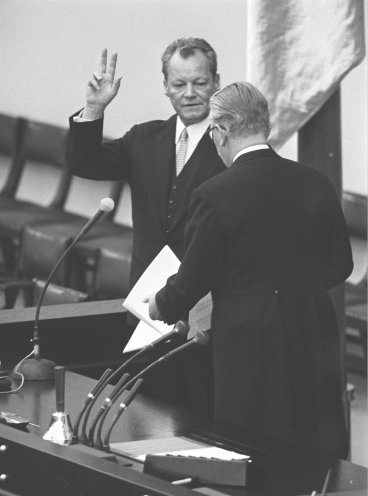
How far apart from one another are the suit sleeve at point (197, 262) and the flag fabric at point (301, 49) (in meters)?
0.41

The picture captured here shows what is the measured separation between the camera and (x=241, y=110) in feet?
10.6

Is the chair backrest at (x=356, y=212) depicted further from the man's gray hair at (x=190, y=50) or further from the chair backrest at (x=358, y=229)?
the man's gray hair at (x=190, y=50)

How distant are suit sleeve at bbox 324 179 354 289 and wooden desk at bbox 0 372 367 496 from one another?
1.77ft

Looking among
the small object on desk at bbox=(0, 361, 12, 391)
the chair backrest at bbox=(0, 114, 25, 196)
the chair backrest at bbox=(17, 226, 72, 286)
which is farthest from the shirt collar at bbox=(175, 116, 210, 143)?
the chair backrest at bbox=(0, 114, 25, 196)

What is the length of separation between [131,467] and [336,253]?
98 centimetres

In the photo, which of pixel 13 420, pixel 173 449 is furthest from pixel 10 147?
pixel 173 449

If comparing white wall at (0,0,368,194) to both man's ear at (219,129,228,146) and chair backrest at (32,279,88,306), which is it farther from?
man's ear at (219,129,228,146)

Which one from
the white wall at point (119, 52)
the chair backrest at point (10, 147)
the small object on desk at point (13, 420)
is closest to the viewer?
the small object on desk at point (13, 420)

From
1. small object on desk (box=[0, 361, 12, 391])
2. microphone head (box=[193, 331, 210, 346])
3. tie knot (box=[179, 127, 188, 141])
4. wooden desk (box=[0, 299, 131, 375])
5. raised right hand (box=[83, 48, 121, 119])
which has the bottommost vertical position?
small object on desk (box=[0, 361, 12, 391])

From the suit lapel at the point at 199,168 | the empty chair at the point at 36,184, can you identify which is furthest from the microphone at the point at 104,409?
the empty chair at the point at 36,184

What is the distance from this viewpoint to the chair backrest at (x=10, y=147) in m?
8.92

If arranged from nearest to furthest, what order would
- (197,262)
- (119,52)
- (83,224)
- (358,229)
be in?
(197,262) → (358,229) → (83,224) → (119,52)

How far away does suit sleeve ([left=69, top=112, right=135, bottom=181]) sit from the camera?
385cm

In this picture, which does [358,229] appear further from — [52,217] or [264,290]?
[264,290]
